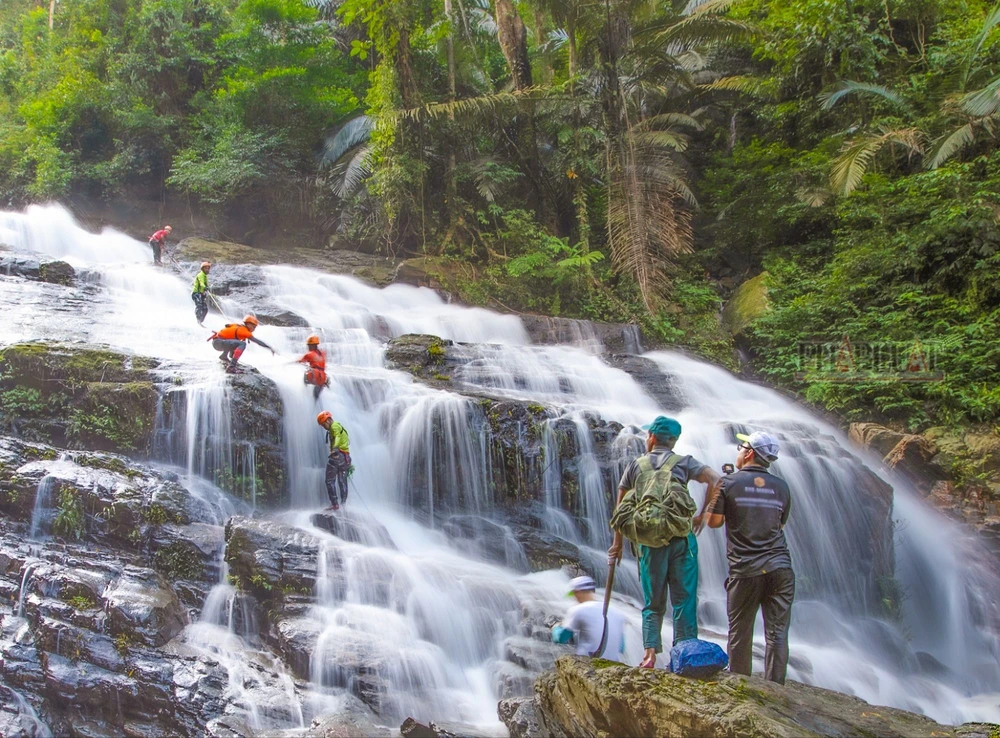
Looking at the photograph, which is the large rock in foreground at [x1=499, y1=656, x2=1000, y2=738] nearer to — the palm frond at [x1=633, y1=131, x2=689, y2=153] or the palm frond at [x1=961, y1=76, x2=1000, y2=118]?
the palm frond at [x1=961, y1=76, x2=1000, y2=118]

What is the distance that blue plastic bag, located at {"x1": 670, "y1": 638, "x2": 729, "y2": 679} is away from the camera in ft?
12.2

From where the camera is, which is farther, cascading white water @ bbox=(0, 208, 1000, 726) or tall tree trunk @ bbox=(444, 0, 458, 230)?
tall tree trunk @ bbox=(444, 0, 458, 230)

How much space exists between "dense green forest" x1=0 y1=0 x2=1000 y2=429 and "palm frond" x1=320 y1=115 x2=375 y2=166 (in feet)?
0.35

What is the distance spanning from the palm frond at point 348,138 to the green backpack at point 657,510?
17333 millimetres

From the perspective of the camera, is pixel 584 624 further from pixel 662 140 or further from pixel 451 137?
pixel 451 137

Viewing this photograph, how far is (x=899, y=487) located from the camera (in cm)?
1045

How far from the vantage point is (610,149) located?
1578cm

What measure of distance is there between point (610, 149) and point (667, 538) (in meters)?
13.2

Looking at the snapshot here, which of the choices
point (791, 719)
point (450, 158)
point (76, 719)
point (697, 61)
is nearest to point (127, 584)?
point (76, 719)

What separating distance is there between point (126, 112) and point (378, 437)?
50.5 ft

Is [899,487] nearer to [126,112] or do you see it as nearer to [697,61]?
[697,61]

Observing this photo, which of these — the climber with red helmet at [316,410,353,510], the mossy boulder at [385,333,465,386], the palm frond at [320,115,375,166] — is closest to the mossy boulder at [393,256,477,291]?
the mossy boulder at [385,333,465,386]

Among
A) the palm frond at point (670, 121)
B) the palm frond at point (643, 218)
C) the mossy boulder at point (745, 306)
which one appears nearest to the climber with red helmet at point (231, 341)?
the palm frond at point (643, 218)

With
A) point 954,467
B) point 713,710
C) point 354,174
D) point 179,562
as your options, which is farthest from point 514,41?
point 713,710
